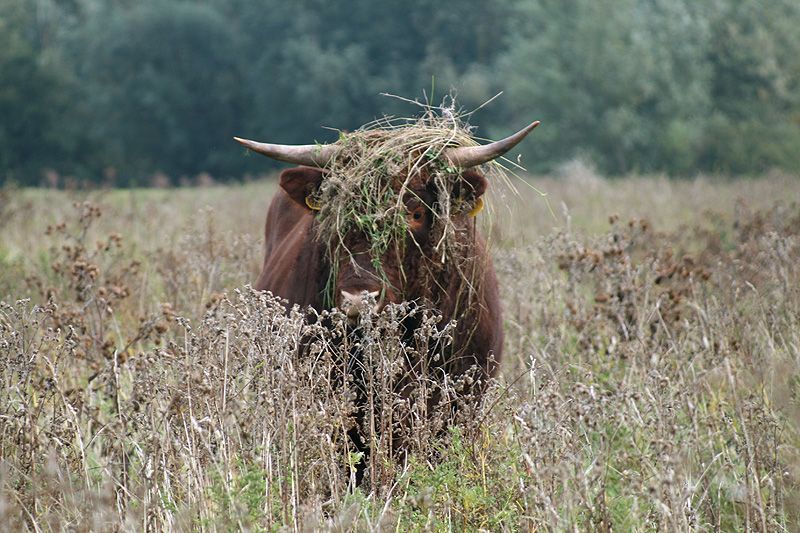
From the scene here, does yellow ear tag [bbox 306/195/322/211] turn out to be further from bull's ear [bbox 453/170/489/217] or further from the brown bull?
bull's ear [bbox 453/170/489/217]

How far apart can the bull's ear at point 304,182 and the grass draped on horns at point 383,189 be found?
7cm

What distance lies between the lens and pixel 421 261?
4.98 metres

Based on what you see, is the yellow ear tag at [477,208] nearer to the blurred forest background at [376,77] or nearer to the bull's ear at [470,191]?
the bull's ear at [470,191]

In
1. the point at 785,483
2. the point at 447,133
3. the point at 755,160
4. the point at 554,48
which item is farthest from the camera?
the point at 554,48

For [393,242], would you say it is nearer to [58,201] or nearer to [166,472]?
[166,472]

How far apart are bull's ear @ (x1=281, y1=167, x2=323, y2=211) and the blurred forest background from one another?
1567 inches

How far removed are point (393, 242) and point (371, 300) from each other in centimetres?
73

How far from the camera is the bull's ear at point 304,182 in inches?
205

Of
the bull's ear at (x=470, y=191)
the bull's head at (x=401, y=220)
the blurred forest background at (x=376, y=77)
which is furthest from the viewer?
the blurred forest background at (x=376, y=77)

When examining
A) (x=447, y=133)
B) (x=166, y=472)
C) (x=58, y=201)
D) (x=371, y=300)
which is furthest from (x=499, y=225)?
(x=58, y=201)

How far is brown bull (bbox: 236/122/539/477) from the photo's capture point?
4.85m

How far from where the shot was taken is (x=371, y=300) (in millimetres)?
4180

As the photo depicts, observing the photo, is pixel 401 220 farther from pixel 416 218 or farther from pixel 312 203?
pixel 312 203

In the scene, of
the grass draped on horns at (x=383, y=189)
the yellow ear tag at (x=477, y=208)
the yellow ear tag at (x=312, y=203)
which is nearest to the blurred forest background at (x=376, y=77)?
the yellow ear tag at (x=477, y=208)
